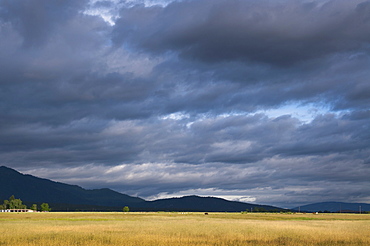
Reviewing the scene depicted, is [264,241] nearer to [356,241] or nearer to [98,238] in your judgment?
[356,241]

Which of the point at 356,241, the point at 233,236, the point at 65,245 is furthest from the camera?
the point at 233,236

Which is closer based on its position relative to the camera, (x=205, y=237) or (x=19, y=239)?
(x=19, y=239)

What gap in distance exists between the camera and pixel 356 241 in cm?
5569

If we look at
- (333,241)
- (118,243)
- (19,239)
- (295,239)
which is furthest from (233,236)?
(19,239)

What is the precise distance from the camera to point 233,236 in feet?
195

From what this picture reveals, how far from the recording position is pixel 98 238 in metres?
55.9

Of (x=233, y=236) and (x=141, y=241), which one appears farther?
(x=233, y=236)

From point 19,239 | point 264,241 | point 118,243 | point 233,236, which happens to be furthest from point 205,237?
point 19,239

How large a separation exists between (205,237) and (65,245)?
59.8 ft

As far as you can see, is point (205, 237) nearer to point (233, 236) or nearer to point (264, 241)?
point (233, 236)

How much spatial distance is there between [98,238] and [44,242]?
7.32m

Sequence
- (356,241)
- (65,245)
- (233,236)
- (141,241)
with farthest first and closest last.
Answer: (233,236) < (356,241) < (141,241) < (65,245)

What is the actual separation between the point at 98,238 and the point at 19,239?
9087mm

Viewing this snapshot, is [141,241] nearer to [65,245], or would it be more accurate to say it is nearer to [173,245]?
[173,245]
